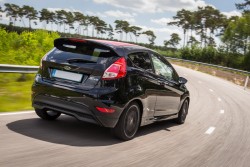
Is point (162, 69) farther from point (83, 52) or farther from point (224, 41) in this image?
point (224, 41)

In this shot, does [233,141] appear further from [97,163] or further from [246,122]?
[97,163]

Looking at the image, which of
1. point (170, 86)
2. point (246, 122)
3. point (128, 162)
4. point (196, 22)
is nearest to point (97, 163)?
point (128, 162)

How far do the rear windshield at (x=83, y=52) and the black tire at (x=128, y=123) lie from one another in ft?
3.02

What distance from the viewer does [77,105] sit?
5.80 metres

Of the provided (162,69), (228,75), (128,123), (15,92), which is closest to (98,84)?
(128,123)

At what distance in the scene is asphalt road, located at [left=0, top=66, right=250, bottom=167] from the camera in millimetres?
4883

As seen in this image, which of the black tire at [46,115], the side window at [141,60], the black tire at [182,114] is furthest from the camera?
the black tire at [182,114]

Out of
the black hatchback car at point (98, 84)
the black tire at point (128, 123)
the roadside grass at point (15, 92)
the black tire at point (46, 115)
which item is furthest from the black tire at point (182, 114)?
the roadside grass at point (15, 92)

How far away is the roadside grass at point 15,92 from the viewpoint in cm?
868

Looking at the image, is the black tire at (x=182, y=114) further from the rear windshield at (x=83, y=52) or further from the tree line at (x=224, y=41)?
the tree line at (x=224, y=41)

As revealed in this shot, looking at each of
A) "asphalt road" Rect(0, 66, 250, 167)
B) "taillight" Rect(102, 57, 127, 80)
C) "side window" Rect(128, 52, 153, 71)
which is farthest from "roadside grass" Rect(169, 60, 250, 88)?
"taillight" Rect(102, 57, 127, 80)

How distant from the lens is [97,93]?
573 cm

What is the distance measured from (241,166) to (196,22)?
3914 inches

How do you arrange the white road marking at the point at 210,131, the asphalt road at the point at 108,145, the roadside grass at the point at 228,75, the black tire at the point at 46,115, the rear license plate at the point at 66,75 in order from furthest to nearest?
the roadside grass at the point at 228,75
the white road marking at the point at 210,131
the black tire at the point at 46,115
the rear license plate at the point at 66,75
the asphalt road at the point at 108,145
